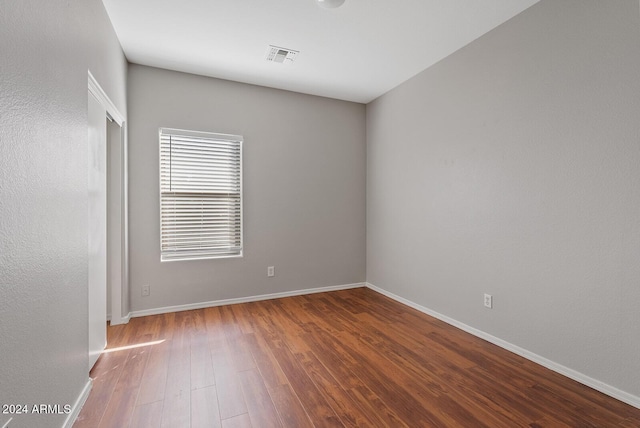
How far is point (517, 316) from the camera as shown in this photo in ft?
8.05

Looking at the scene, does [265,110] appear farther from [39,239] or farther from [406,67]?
[39,239]

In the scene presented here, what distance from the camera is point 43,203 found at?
4.42ft

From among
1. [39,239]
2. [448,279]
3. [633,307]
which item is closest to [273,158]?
[448,279]

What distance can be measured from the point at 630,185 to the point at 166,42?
381cm

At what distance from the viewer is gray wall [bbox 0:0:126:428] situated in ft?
3.63

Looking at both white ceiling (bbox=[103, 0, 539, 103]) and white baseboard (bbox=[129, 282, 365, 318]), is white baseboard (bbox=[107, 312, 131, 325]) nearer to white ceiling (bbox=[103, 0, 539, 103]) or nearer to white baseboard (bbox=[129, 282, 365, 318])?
white baseboard (bbox=[129, 282, 365, 318])

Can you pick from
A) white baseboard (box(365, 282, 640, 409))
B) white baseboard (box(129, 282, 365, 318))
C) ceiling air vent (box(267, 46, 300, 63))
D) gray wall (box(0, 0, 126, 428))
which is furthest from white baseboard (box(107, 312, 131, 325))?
white baseboard (box(365, 282, 640, 409))

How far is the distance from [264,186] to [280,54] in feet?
5.08

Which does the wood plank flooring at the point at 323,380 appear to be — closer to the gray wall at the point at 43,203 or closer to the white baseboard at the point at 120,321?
the white baseboard at the point at 120,321

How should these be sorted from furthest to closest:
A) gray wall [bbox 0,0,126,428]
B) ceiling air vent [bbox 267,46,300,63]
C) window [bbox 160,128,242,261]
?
1. window [bbox 160,128,242,261]
2. ceiling air vent [bbox 267,46,300,63]
3. gray wall [bbox 0,0,126,428]

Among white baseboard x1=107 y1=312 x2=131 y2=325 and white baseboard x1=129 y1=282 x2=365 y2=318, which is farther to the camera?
white baseboard x1=129 y1=282 x2=365 y2=318

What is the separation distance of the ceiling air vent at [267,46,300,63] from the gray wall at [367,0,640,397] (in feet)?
4.91

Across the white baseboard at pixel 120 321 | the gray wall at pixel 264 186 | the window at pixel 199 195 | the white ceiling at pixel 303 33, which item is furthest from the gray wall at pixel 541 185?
the white baseboard at pixel 120 321

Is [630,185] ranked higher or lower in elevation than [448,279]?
higher
